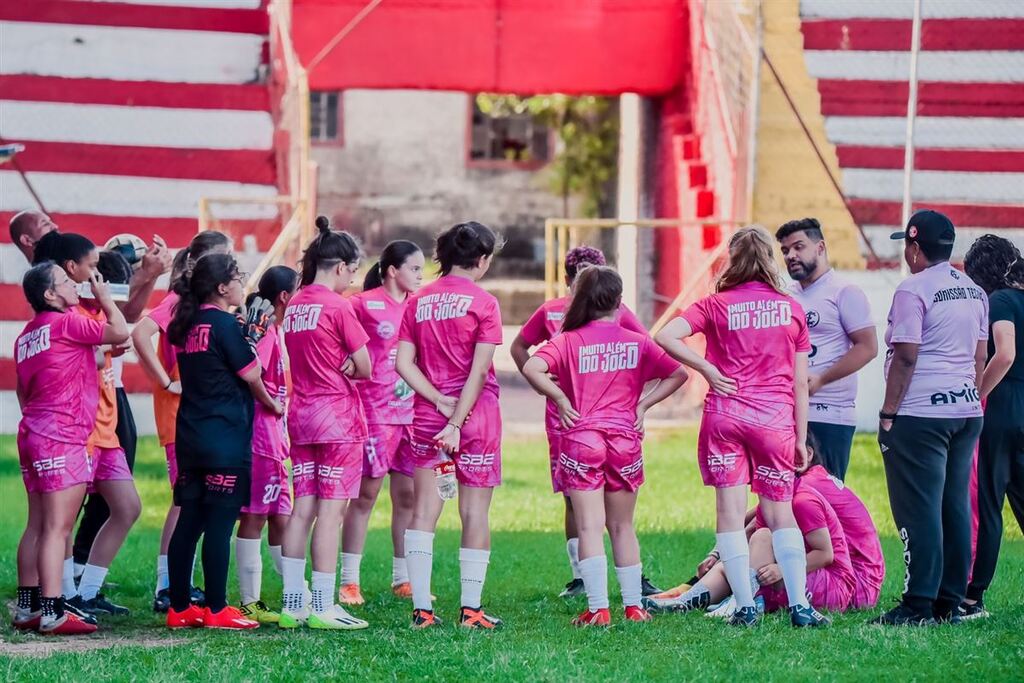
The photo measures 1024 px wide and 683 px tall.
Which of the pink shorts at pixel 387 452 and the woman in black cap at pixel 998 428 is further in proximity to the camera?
the pink shorts at pixel 387 452

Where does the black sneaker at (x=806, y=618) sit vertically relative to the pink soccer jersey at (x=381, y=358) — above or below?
below

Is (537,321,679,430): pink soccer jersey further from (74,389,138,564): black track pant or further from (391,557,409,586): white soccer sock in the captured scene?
(74,389,138,564): black track pant

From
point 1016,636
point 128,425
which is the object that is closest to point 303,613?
point 128,425

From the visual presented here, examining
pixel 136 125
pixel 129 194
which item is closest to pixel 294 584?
pixel 129 194

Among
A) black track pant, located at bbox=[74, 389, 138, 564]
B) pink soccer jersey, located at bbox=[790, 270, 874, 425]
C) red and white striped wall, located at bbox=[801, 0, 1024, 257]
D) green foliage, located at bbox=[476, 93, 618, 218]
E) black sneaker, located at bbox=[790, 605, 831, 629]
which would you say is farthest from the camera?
green foliage, located at bbox=[476, 93, 618, 218]

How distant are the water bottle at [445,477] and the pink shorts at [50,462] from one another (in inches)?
65.7

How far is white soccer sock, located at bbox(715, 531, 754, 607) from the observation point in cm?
660

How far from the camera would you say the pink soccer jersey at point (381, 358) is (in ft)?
25.7

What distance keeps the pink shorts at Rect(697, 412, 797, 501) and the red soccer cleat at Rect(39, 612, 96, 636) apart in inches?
116

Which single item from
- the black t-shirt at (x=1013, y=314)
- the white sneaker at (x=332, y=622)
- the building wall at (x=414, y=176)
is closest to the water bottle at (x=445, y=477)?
the white sneaker at (x=332, y=622)

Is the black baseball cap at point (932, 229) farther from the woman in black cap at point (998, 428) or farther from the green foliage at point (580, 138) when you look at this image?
the green foliage at point (580, 138)

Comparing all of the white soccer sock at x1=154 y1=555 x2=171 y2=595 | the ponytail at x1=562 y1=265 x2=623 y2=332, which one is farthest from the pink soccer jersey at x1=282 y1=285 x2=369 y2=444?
the white soccer sock at x1=154 y1=555 x2=171 y2=595

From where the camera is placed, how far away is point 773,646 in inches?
238

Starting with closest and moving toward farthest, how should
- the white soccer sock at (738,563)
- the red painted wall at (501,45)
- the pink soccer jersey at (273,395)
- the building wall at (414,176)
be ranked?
the white soccer sock at (738,563) → the pink soccer jersey at (273,395) → the red painted wall at (501,45) → the building wall at (414,176)
